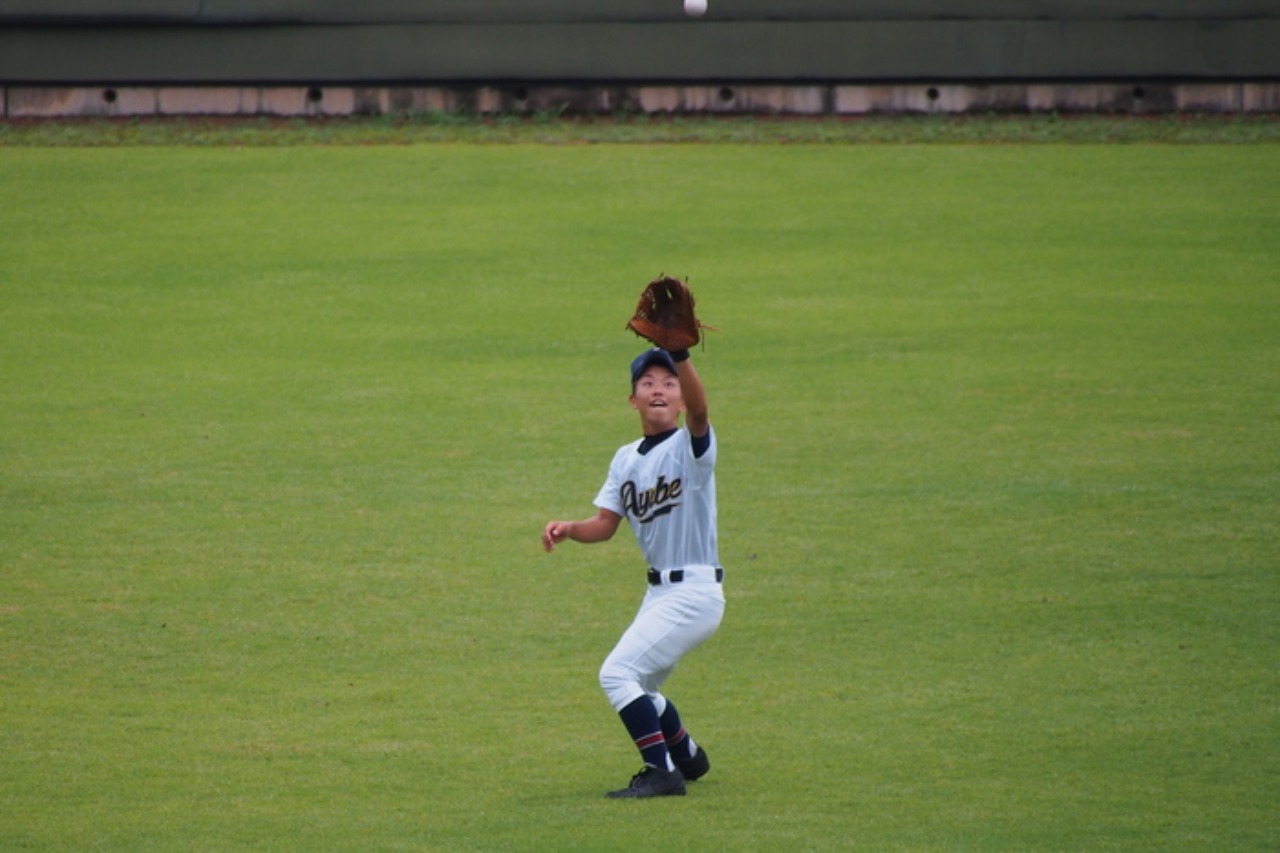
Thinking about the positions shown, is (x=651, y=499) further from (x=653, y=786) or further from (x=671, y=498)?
(x=653, y=786)

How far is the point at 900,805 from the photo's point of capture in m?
6.45

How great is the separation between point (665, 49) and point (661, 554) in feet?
56.9

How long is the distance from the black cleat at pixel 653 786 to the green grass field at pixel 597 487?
9cm

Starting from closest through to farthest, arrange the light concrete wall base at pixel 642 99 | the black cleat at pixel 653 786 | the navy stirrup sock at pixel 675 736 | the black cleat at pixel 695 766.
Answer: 1. the black cleat at pixel 653 786
2. the navy stirrup sock at pixel 675 736
3. the black cleat at pixel 695 766
4. the light concrete wall base at pixel 642 99

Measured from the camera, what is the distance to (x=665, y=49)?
75.4 feet

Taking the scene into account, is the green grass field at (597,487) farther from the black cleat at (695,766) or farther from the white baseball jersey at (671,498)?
the white baseball jersey at (671,498)

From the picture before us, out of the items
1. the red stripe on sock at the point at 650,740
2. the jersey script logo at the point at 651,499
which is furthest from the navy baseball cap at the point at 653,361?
the red stripe on sock at the point at 650,740

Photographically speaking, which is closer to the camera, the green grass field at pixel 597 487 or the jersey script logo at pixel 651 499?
the jersey script logo at pixel 651 499

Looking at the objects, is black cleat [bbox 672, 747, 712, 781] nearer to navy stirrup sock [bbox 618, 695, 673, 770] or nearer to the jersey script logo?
navy stirrup sock [bbox 618, 695, 673, 770]

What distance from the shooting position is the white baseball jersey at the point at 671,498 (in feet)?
21.3

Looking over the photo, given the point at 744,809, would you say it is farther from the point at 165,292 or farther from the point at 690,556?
the point at 165,292

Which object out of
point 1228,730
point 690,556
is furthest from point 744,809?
point 1228,730

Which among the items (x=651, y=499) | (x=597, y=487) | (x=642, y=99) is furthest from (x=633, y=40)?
(x=651, y=499)

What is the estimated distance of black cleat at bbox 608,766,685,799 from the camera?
6535 millimetres
